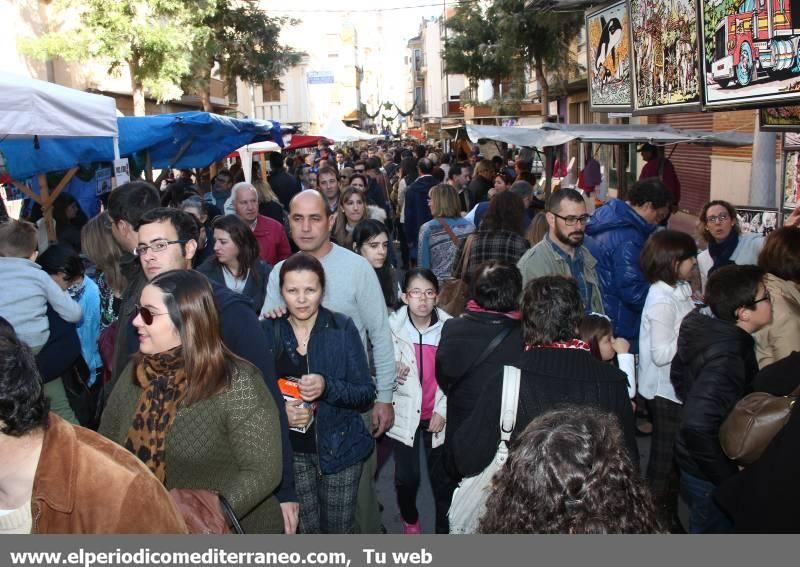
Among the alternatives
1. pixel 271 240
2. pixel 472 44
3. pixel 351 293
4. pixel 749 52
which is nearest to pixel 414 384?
pixel 351 293

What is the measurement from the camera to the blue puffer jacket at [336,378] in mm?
3578

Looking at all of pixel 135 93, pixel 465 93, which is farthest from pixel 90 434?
pixel 465 93

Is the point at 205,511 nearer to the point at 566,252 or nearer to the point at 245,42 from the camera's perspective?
the point at 566,252

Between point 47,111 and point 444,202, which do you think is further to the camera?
point 444,202

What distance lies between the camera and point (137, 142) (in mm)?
8539

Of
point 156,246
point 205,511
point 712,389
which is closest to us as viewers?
point 205,511

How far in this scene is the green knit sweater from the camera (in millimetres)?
2551

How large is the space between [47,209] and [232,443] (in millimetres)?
6367

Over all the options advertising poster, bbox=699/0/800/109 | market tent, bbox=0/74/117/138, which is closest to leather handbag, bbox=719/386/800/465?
advertising poster, bbox=699/0/800/109

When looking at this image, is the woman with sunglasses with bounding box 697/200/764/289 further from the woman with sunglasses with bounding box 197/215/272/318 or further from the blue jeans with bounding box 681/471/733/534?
the woman with sunglasses with bounding box 197/215/272/318

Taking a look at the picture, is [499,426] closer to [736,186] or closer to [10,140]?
[10,140]

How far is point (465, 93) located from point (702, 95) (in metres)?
46.2

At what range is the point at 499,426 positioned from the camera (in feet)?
9.73

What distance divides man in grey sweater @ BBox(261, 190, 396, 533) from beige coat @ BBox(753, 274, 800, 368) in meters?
1.88
